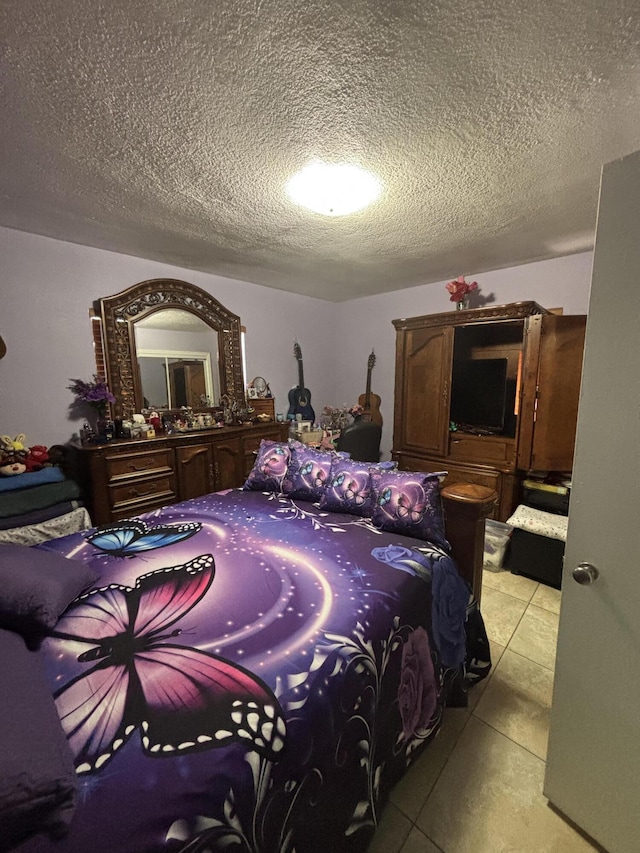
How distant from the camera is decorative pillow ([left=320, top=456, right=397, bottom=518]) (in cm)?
181

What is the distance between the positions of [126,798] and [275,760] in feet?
0.95

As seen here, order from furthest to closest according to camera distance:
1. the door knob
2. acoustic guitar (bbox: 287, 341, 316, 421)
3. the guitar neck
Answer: the guitar neck → acoustic guitar (bbox: 287, 341, 316, 421) → the door knob

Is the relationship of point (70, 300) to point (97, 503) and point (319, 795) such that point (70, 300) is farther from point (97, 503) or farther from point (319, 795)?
point (319, 795)

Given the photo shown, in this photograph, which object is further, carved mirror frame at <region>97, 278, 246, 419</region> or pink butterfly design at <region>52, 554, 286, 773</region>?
carved mirror frame at <region>97, 278, 246, 419</region>

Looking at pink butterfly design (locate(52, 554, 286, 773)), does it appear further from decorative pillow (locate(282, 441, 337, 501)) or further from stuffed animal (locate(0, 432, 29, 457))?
stuffed animal (locate(0, 432, 29, 457))

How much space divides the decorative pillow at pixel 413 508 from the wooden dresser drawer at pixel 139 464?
177 cm

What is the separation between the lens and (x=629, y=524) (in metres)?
0.91

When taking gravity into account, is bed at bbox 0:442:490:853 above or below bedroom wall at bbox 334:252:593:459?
below

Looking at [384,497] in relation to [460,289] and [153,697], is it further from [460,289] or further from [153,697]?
[460,289]

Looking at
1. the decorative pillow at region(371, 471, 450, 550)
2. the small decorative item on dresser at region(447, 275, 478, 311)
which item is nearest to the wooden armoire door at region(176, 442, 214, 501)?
the decorative pillow at region(371, 471, 450, 550)

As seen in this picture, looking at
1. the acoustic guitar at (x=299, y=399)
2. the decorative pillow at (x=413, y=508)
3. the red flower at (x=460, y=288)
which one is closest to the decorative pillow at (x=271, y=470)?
the decorative pillow at (x=413, y=508)

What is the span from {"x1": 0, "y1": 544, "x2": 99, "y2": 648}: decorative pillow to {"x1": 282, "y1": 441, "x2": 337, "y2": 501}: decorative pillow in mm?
1097

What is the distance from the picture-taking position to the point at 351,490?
184cm

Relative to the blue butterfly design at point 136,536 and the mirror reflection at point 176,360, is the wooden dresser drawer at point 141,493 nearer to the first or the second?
the mirror reflection at point 176,360
